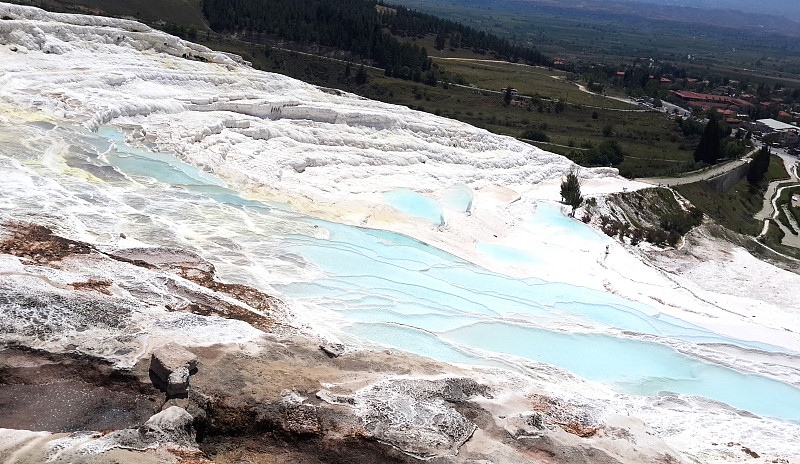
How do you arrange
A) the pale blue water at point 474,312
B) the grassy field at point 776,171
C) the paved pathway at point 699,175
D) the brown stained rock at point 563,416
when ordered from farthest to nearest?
1. the grassy field at point 776,171
2. the paved pathway at point 699,175
3. the pale blue water at point 474,312
4. the brown stained rock at point 563,416

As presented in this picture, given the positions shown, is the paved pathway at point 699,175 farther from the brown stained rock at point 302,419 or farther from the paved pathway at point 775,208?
the brown stained rock at point 302,419

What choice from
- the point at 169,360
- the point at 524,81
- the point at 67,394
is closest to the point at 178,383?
the point at 169,360

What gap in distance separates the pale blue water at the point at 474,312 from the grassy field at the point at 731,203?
1161 inches

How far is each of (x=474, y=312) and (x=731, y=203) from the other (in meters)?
44.5

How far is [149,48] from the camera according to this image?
2978 cm

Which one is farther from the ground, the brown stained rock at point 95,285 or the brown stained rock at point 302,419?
the brown stained rock at point 95,285

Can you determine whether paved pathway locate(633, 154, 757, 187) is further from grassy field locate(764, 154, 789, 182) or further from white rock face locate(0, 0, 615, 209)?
white rock face locate(0, 0, 615, 209)

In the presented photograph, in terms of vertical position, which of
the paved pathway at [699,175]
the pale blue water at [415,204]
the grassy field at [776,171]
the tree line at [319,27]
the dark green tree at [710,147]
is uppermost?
the tree line at [319,27]

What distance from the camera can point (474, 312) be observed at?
14695 mm

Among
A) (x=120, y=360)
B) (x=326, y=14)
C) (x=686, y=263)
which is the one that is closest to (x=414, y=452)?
(x=120, y=360)

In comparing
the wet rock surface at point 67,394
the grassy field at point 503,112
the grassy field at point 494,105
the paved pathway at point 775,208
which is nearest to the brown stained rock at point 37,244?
the wet rock surface at point 67,394

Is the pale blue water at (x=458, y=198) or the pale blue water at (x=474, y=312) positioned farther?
the pale blue water at (x=458, y=198)

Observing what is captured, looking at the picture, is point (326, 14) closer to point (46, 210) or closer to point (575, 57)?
point (46, 210)

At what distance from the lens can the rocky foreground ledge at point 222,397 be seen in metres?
7.10
